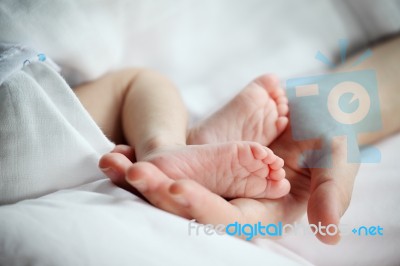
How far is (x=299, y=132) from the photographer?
41 centimetres

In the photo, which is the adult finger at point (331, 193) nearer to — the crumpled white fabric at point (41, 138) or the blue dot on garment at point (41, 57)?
the crumpled white fabric at point (41, 138)

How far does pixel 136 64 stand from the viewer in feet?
2.18

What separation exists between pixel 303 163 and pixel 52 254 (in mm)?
229

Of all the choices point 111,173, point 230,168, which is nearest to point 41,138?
point 111,173

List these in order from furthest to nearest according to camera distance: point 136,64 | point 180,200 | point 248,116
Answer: point 136,64 → point 248,116 → point 180,200

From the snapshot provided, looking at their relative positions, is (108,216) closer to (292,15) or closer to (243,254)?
(243,254)

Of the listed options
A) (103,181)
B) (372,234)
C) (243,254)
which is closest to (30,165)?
(103,181)

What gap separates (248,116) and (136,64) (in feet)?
0.83

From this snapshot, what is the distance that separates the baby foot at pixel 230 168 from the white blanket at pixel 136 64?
0.05 metres

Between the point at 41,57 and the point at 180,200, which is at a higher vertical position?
the point at 41,57

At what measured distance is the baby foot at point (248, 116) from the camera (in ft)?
1.51

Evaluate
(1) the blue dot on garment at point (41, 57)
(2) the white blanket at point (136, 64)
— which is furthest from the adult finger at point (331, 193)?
(1) the blue dot on garment at point (41, 57)

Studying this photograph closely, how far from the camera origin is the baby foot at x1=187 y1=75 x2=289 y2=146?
1.51 feet

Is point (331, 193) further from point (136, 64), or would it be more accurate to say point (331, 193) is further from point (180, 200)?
point (136, 64)
